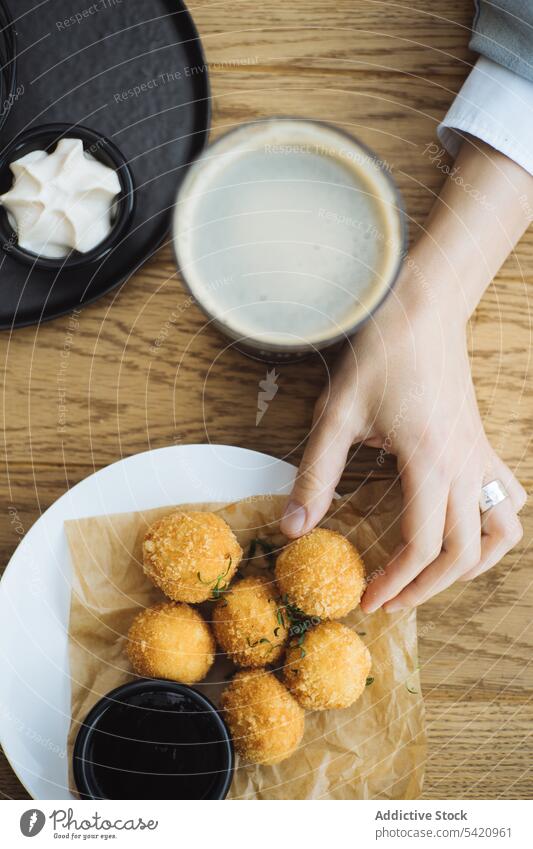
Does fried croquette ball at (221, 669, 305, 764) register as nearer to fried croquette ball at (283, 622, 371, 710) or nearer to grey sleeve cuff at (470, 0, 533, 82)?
fried croquette ball at (283, 622, 371, 710)

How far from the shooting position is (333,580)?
0.66 meters

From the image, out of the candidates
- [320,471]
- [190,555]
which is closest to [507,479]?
[320,471]

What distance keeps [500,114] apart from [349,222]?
0.19 meters

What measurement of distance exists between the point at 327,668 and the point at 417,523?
15cm

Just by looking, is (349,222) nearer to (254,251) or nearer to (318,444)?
(254,251)

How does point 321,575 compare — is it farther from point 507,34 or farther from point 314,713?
point 507,34

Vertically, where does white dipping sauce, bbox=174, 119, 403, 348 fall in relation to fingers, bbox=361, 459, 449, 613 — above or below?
above

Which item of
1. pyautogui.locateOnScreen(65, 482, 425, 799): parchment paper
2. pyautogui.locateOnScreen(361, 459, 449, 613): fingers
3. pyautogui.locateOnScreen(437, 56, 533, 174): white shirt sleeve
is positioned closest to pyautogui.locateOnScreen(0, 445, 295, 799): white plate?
pyautogui.locateOnScreen(65, 482, 425, 799): parchment paper

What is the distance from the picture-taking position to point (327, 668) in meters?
0.65

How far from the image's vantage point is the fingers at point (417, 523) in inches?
26.0

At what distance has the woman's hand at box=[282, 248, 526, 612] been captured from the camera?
2.17 feet

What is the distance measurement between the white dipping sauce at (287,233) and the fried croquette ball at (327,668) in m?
0.28

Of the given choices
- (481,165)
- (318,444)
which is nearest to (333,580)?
(318,444)

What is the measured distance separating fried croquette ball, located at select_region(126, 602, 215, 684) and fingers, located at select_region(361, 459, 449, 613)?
174mm
